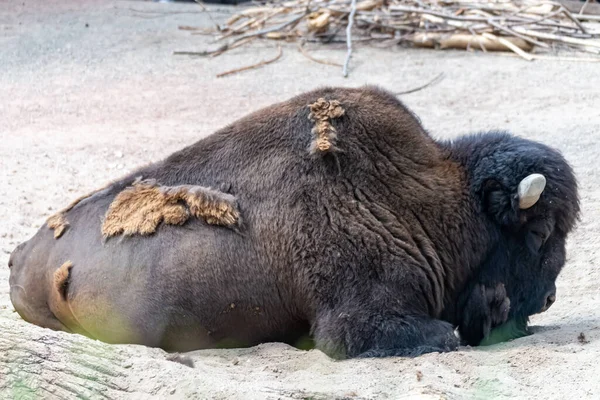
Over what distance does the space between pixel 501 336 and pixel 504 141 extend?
3.59ft

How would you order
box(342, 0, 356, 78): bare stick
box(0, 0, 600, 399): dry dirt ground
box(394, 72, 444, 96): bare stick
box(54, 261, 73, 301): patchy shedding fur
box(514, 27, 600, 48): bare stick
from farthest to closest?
box(342, 0, 356, 78): bare stick → box(514, 27, 600, 48): bare stick → box(394, 72, 444, 96): bare stick → box(54, 261, 73, 301): patchy shedding fur → box(0, 0, 600, 399): dry dirt ground

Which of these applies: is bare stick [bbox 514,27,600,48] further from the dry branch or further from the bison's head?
the bison's head

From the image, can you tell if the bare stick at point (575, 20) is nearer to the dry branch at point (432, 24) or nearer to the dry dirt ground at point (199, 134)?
the dry branch at point (432, 24)

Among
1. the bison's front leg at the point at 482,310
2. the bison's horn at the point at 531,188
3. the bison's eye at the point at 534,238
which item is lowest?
the bison's front leg at the point at 482,310

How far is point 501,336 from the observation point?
489 cm

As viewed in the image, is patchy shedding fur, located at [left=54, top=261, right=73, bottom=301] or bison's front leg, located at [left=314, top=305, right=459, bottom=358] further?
patchy shedding fur, located at [left=54, top=261, right=73, bottom=301]

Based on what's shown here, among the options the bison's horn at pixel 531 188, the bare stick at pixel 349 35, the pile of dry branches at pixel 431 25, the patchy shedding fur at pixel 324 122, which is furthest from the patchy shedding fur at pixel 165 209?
the pile of dry branches at pixel 431 25

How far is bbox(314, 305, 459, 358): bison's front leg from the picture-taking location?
4395 millimetres

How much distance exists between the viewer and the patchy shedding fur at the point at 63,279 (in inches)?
188

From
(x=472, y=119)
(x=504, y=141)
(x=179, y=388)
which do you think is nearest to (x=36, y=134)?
(x=472, y=119)

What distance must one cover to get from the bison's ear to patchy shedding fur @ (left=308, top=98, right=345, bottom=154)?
0.90 meters

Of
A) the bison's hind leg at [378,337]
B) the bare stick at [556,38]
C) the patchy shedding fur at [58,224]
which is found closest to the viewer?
the bison's hind leg at [378,337]

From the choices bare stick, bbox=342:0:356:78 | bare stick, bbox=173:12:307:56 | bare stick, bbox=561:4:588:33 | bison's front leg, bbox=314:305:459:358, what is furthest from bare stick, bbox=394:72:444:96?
bison's front leg, bbox=314:305:459:358

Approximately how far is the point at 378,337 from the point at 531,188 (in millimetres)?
1113
